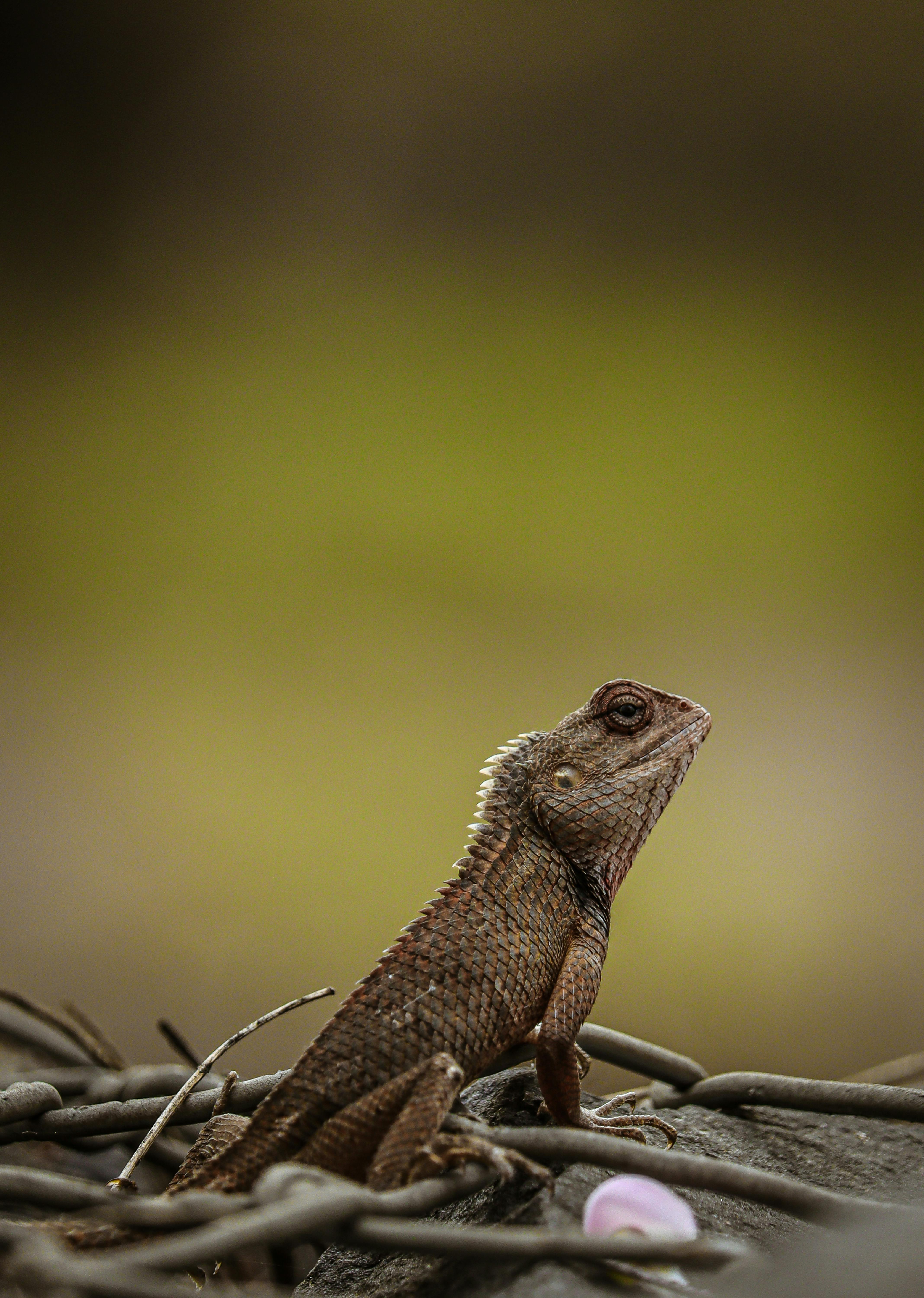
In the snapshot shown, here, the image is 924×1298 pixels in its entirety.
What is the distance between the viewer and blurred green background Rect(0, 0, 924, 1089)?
9.62ft

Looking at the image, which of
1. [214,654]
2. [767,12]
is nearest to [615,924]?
[214,654]

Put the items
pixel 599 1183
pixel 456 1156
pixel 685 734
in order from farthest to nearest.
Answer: pixel 685 734
pixel 599 1183
pixel 456 1156

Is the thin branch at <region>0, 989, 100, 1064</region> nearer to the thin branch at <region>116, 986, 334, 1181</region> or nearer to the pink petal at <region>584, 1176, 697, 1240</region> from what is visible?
the thin branch at <region>116, 986, 334, 1181</region>

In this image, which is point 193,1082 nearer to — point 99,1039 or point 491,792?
point 491,792

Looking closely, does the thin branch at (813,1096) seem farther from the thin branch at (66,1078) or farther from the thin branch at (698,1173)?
the thin branch at (66,1078)

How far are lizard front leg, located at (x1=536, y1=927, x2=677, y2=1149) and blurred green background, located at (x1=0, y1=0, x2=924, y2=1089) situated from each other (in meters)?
1.75

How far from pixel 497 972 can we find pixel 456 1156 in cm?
27

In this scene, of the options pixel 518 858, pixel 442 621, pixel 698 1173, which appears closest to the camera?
pixel 698 1173

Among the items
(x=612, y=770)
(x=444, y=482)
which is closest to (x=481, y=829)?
(x=612, y=770)

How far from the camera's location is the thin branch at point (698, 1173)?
0.72 metres

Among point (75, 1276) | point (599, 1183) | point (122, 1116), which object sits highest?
point (75, 1276)

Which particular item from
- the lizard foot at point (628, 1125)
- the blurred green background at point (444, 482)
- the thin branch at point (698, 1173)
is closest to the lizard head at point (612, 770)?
the lizard foot at point (628, 1125)

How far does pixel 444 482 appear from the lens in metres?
3.11

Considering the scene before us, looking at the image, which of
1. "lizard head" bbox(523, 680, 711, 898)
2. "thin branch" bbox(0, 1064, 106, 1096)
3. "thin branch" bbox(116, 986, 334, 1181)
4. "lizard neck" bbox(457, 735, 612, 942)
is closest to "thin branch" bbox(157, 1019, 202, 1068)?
"thin branch" bbox(0, 1064, 106, 1096)
